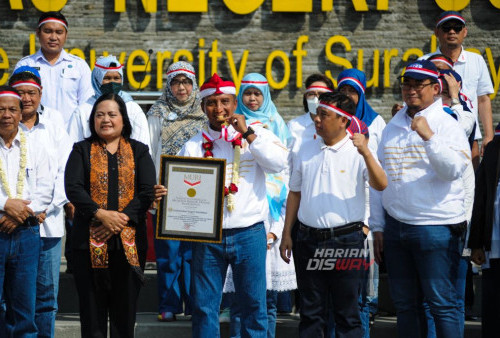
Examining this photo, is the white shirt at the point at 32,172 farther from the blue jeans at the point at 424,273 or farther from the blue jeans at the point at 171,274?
the blue jeans at the point at 424,273

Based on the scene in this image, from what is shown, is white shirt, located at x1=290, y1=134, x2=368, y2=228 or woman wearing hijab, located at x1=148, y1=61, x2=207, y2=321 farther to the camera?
woman wearing hijab, located at x1=148, y1=61, x2=207, y2=321

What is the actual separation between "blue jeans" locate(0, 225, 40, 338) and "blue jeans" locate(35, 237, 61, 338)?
7.8 inches

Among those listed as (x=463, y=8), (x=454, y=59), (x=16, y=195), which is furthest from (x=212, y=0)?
(x=16, y=195)

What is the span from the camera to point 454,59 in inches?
314

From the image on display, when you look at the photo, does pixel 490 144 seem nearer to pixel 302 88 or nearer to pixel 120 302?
pixel 120 302

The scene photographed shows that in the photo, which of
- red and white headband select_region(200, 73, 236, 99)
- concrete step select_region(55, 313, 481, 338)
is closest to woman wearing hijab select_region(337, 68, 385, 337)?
concrete step select_region(55, 313, 481, 338)

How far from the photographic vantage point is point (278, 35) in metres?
11.8

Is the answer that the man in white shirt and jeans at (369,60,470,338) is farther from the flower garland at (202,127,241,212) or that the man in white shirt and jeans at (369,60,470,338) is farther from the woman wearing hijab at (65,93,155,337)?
the woman wearing hijab at (65,93,155,337)

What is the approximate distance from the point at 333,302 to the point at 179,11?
22.1 ft

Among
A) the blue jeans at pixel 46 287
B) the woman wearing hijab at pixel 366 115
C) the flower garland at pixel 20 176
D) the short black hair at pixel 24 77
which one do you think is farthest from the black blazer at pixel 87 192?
the woman wearing hijab at pixel 366 115

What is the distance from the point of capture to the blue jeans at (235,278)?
5918mm

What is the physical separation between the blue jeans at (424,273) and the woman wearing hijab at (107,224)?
1.72 m

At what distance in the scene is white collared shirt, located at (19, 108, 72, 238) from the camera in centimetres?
640

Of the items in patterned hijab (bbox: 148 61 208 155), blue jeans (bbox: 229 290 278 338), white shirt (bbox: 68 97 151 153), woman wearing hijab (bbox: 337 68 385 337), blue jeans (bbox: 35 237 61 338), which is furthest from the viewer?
patterned hijab (bbox: 148 61 208 155)
